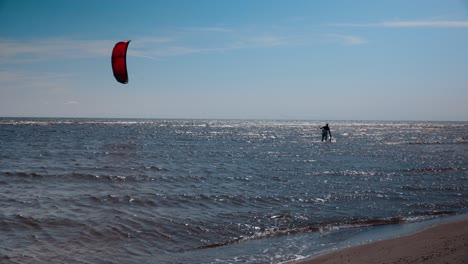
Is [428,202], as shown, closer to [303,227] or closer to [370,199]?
[370,199]

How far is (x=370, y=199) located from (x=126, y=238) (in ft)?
25.5

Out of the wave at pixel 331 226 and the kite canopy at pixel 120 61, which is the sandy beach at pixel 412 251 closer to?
the wave at pixel 331 226

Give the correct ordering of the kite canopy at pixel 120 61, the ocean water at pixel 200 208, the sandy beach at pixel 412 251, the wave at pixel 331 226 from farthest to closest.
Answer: the kite canopy at pixel 120 61
the wave at pixel 331 226
the ocean water at pixel 200 208
the sandy beach at pixel 412 251

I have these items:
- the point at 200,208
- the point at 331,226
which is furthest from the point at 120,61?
the point at 331,226

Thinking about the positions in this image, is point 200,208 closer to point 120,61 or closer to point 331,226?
point 331,226

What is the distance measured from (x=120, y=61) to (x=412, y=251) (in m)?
11.1

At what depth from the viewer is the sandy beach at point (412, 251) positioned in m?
6.96

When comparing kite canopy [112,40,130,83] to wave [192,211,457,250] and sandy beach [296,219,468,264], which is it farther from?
sandy beach [296,219,468,264]

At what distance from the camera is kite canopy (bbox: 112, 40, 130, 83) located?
1539 centimetres

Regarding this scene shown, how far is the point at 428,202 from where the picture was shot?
13.6 meters

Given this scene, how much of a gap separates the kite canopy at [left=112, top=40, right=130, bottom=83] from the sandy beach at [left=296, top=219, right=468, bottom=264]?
396 inches

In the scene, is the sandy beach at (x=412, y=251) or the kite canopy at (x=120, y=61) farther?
the kite canopy at (x=120, y=61)

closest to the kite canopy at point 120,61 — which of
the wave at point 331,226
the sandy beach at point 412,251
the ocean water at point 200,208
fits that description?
the ocean water at point 200,208

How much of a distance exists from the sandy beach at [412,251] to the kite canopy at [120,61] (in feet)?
33.0
